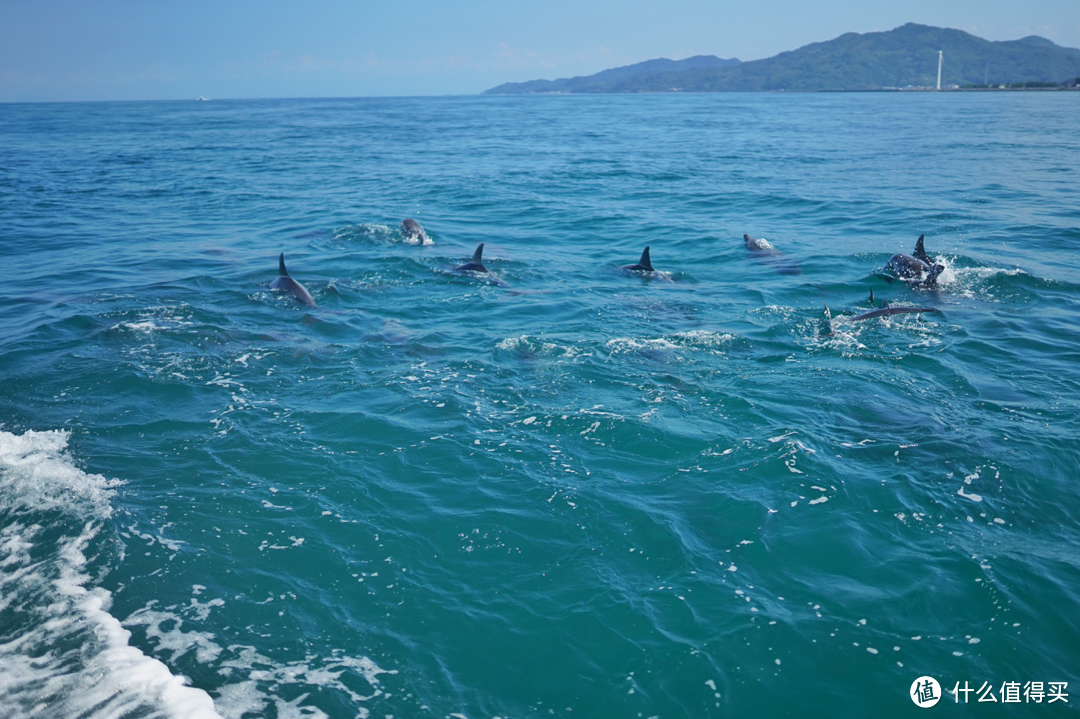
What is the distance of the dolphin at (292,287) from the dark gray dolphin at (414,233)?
629 centimetres

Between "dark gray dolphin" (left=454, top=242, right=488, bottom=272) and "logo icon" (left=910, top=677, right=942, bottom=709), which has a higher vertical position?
"dark gray dolphin" (left=454, top=242, right=488, bottom=272)

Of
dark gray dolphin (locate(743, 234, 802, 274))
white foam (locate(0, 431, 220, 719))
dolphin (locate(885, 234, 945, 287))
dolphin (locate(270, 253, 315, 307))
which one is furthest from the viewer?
dark gray dolphin (locate(743, 234, 802, 274))

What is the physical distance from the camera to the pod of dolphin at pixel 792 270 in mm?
14648

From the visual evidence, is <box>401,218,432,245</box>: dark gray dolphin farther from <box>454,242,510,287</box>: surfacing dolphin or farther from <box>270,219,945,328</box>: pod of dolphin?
<box>454,242,510,287</box>: surfacing dolphin

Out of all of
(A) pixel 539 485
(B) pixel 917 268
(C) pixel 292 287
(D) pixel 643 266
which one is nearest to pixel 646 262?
(D) pixel 643 266

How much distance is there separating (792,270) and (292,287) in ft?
44.1

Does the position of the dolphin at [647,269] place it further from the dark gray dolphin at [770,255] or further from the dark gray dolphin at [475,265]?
the dark gray dolphin at [475,265]

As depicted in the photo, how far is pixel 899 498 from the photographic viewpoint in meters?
8.28

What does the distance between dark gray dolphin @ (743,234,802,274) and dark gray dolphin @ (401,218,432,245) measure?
10626 mm

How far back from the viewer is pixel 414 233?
2267cm

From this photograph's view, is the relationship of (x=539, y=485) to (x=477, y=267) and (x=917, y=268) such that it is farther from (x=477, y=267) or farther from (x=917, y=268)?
(x=917, y=268)

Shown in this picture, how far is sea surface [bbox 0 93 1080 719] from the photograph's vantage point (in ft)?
19.7

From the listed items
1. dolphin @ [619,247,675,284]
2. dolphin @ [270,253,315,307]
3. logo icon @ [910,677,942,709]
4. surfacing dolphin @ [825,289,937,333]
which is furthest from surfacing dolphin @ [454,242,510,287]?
logo icon @ [910,677,942,709]

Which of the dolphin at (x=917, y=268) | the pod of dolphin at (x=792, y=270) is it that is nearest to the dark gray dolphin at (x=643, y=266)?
the pod of dolphin at (x=792, y=270)
